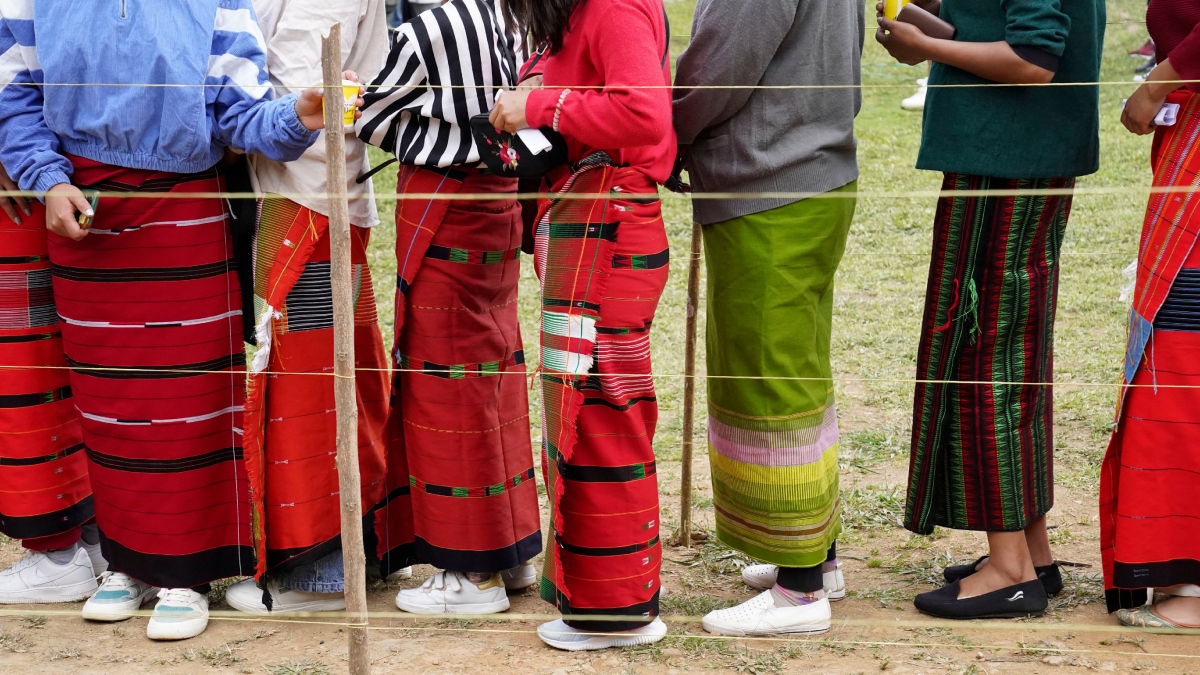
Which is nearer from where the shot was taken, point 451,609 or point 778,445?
point 778,445

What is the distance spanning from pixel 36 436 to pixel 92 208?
0.73 meters

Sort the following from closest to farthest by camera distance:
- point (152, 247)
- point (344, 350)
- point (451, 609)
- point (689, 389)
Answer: point (344, 350) < point (152, 247) < point (451, 609) < point (689, 389)

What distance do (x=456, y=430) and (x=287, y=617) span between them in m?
0.65

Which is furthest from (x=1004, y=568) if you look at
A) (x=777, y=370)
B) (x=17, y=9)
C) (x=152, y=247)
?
(x=17, y=9)

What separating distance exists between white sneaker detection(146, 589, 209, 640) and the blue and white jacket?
104cm

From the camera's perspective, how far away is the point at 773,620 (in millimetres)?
3051

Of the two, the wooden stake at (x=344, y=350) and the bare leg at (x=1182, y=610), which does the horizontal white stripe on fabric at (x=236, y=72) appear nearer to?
the wooden stake at (x=344, y=350)

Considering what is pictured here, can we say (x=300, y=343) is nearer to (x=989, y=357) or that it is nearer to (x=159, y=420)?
(x=159, y=420)

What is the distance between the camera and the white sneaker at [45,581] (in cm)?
337

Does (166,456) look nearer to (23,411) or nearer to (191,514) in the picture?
(191,514)

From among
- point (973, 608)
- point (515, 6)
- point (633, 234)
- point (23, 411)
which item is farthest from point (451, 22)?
point (973, 608)

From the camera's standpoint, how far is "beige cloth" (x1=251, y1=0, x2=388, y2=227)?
3.06 metres

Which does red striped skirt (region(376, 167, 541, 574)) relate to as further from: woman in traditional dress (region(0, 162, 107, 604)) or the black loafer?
the black loafer

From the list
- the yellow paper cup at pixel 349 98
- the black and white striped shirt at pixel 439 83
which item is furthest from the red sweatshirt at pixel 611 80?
the yellow paper cup at pixel 349 98
